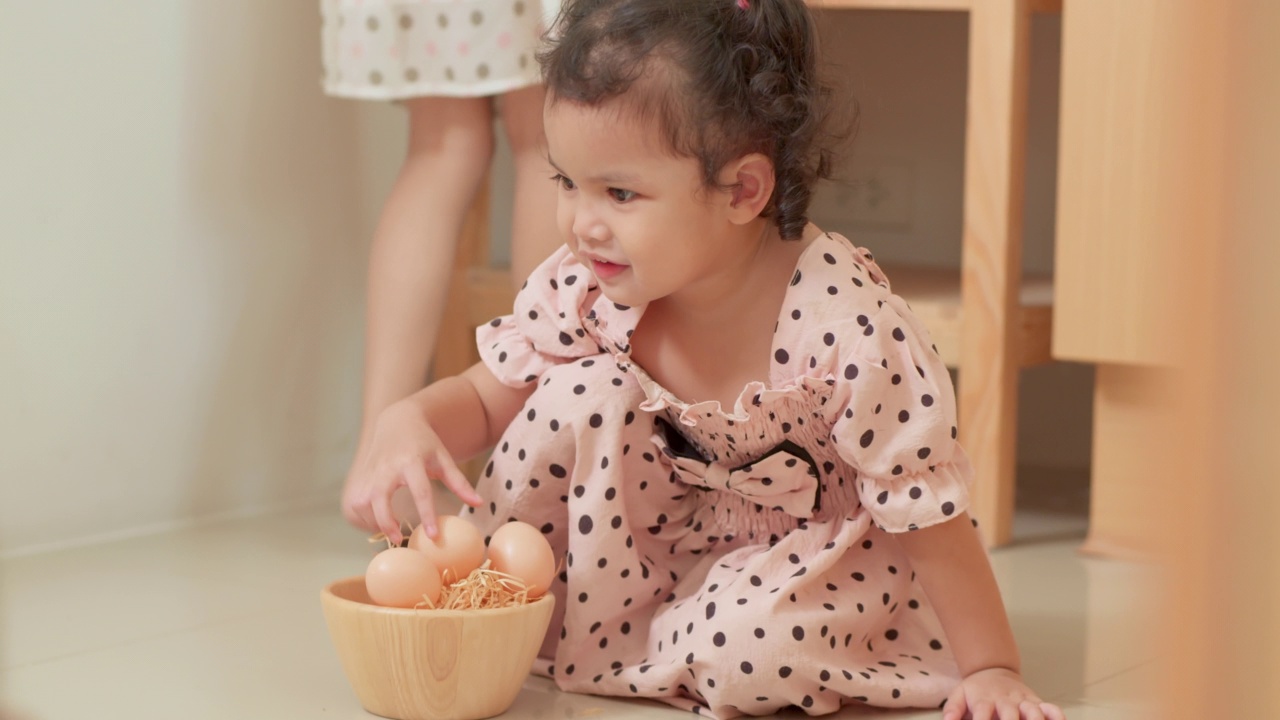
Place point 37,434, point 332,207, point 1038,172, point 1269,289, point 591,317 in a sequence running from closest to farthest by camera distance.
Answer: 1. point 1269,289
2. point 591,317
3. point 37,434
4. point 332,207
5. point 1038,172

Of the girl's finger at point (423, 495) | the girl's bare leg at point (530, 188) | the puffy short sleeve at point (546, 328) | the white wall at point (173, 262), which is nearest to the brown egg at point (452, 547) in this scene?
the girl's finger at point (423, 495)

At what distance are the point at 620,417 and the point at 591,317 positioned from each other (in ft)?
0.26

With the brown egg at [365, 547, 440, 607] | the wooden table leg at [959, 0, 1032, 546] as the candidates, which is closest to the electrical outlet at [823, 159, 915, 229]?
the wooden table leg at [959, 0, 1032, 546]

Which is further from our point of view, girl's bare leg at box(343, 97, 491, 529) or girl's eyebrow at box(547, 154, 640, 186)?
girl's bare leg at box(343, 97, 491, 529)

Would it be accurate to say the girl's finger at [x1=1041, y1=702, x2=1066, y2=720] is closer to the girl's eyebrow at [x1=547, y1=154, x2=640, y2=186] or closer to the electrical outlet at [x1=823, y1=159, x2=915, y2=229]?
the girl's eyebrow at [x1=547, y1=154, x2=640, y2=186]

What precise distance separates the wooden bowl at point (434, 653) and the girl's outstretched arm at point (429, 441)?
6 centimetres

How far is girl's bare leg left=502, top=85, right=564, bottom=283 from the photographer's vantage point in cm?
121

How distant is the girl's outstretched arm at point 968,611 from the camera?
2.53ft

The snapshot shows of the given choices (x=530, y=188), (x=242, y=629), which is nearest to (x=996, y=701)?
(x=242, y=629)

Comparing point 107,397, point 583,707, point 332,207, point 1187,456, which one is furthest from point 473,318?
point 1187,456

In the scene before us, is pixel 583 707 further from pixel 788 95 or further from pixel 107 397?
pixel 107 397

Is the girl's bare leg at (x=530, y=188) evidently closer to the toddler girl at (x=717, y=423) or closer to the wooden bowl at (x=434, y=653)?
the toddler girl at (x=717, y=423)

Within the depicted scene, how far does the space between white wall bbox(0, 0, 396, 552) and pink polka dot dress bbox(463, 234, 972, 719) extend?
49cm

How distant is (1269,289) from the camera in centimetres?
17
